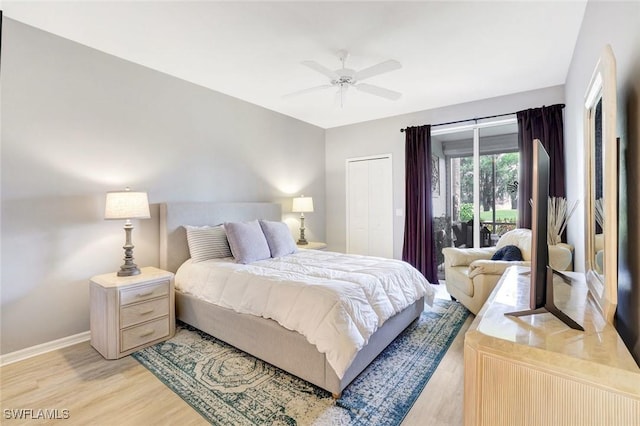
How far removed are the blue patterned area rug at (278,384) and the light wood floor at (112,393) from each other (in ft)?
0.24

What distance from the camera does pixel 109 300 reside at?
2.43m

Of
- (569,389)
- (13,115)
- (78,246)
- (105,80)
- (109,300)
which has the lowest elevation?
(109,300)

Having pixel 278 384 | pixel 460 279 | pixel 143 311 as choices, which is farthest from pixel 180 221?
pixel 460 279

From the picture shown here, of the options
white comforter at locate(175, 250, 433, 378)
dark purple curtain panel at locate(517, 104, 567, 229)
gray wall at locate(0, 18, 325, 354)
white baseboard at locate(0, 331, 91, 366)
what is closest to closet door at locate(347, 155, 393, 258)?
dark purple curtain panel at locate(517, 104, 567, 229)

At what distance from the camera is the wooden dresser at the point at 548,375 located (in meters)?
0.82

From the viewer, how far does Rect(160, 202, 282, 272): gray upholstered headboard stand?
10.5 ft

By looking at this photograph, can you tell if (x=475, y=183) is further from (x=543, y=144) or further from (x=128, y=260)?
(x=128, y=260)

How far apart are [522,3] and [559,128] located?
2037mm

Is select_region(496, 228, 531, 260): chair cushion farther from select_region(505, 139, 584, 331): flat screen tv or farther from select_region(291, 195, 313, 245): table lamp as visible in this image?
select_region(291, 195, 313, 245): table lamp

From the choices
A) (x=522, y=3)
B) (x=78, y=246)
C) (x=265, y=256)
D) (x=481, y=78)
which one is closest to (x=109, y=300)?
(x=78, y=246)

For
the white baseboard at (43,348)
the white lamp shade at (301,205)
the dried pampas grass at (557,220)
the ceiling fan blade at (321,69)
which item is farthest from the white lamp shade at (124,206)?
the dried pampas grass at (557,220)

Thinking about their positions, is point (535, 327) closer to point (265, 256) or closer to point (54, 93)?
point (265, 256)

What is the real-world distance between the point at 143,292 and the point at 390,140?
4129 millimetres

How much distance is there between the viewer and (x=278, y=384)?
81.4 inches
